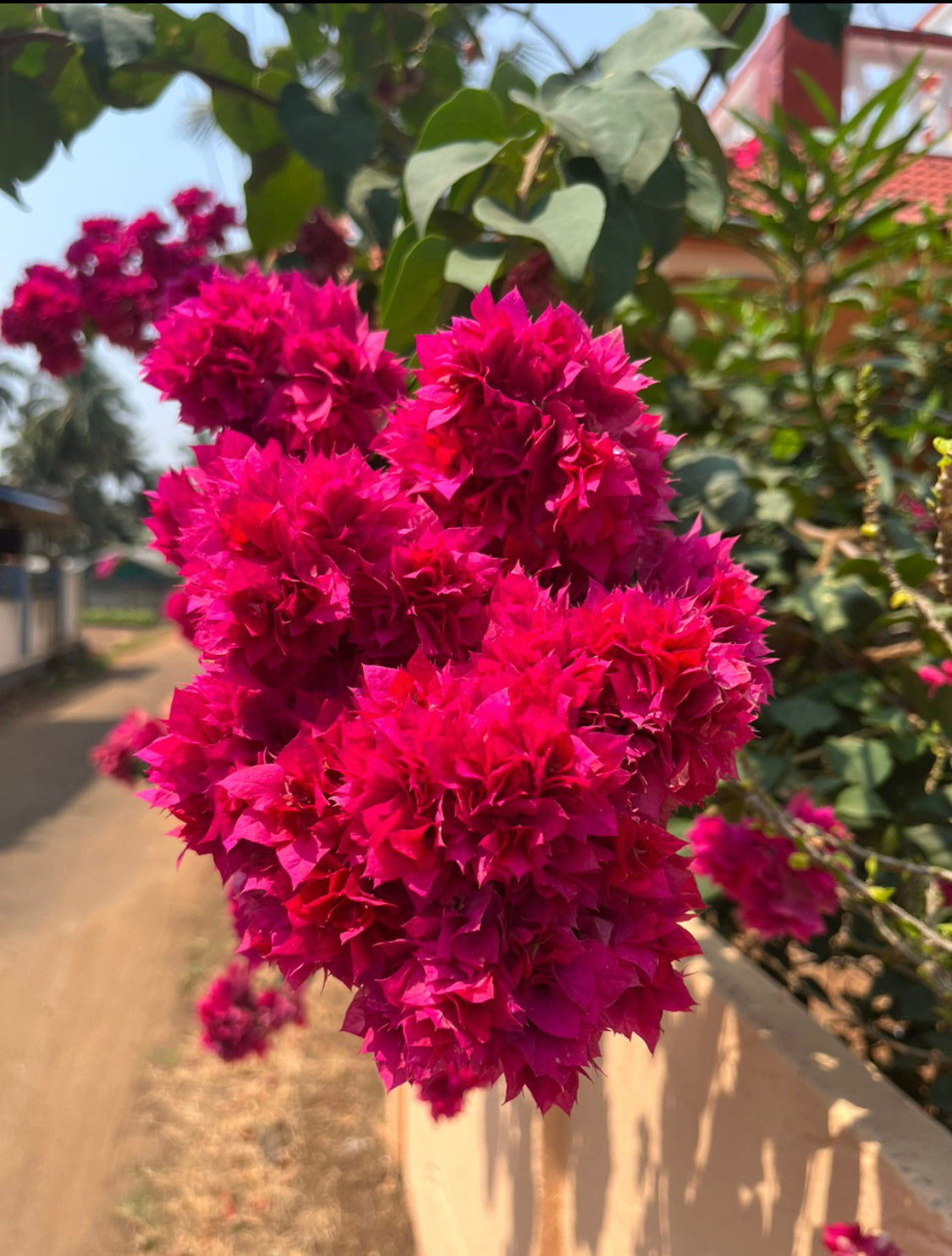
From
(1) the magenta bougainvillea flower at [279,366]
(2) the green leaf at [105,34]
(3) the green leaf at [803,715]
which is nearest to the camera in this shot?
(1) the magenta bougainvillea flower at [279,366]

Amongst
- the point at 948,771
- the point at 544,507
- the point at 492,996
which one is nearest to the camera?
the point at 492,996

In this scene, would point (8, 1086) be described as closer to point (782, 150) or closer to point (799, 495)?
point (799, 495)

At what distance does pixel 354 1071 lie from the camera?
2.97 meters

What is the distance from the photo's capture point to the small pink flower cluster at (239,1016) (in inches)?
88.8

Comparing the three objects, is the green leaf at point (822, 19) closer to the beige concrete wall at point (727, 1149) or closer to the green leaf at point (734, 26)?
the green leaf at point (734, 26)

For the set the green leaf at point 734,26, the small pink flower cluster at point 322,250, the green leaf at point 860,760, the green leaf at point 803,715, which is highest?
the green leaf at point 734,26

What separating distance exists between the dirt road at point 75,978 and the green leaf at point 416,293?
7.64 feet

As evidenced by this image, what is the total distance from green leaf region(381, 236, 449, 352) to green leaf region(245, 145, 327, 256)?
1.99 feet

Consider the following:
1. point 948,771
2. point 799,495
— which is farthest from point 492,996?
point 799,495

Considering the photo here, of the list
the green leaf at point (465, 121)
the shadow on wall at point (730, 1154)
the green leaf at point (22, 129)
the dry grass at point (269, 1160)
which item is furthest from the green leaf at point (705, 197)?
the dry grass at point (269, 1160)

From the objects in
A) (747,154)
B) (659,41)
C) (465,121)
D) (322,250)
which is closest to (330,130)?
(322,250)

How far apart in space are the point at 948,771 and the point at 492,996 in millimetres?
1008

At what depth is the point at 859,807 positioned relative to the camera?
1162mm

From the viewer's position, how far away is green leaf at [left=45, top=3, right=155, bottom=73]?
3.71ft
